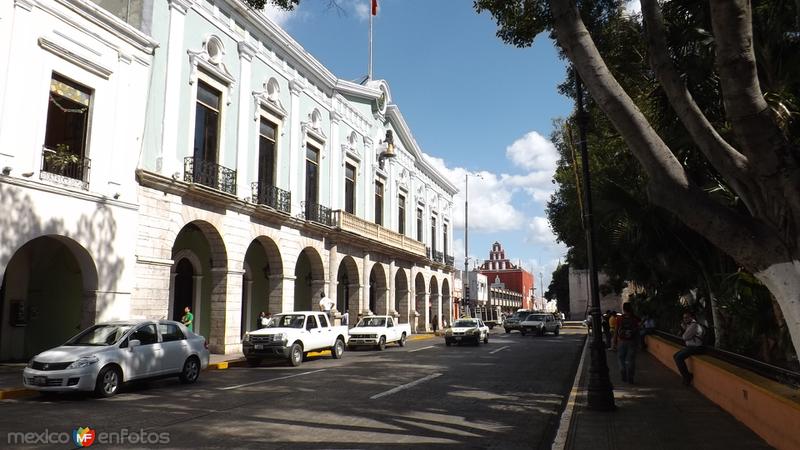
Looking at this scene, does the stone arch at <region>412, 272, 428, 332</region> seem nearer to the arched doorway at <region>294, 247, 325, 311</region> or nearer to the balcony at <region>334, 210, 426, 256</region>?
the balcony at <region>334, 210, 426, 256</region>

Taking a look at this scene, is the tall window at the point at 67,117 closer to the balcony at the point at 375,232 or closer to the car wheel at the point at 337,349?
the car wheel at the point at 337,349

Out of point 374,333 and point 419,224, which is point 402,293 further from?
point 374,333

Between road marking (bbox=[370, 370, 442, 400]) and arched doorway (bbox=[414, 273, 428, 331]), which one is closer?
road marking (bbox=[370, 370, 442, 400])

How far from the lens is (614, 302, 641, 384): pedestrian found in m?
12.0

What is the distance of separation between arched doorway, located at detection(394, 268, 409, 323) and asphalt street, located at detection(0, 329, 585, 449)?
21553 millimetres

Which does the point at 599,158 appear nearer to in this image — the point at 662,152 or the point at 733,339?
the point at 733,339

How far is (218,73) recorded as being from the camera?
1986 cm

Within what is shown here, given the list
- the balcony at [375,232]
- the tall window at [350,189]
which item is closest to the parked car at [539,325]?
the balcony at [375,232]

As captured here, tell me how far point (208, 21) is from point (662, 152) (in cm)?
1786

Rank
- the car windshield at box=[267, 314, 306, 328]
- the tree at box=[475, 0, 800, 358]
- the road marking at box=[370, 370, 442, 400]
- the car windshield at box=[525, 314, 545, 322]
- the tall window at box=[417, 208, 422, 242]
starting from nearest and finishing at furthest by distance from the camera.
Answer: the tree at box=[475, 0, 800, 358], the road marking at box=[370, 370, 442, 400], the car windshield at box=[267, 314, 306, 328], the car windshield at box=[525, 314, 545, 322], the tall window at box=[417, 208, 422, 242]

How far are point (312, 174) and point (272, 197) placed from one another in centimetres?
440

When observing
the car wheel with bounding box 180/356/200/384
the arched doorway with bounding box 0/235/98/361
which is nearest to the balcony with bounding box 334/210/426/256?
the arched doorway with bounding box 0/235/98/361

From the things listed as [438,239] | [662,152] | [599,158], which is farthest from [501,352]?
[438,239]

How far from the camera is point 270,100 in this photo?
74.5ft
